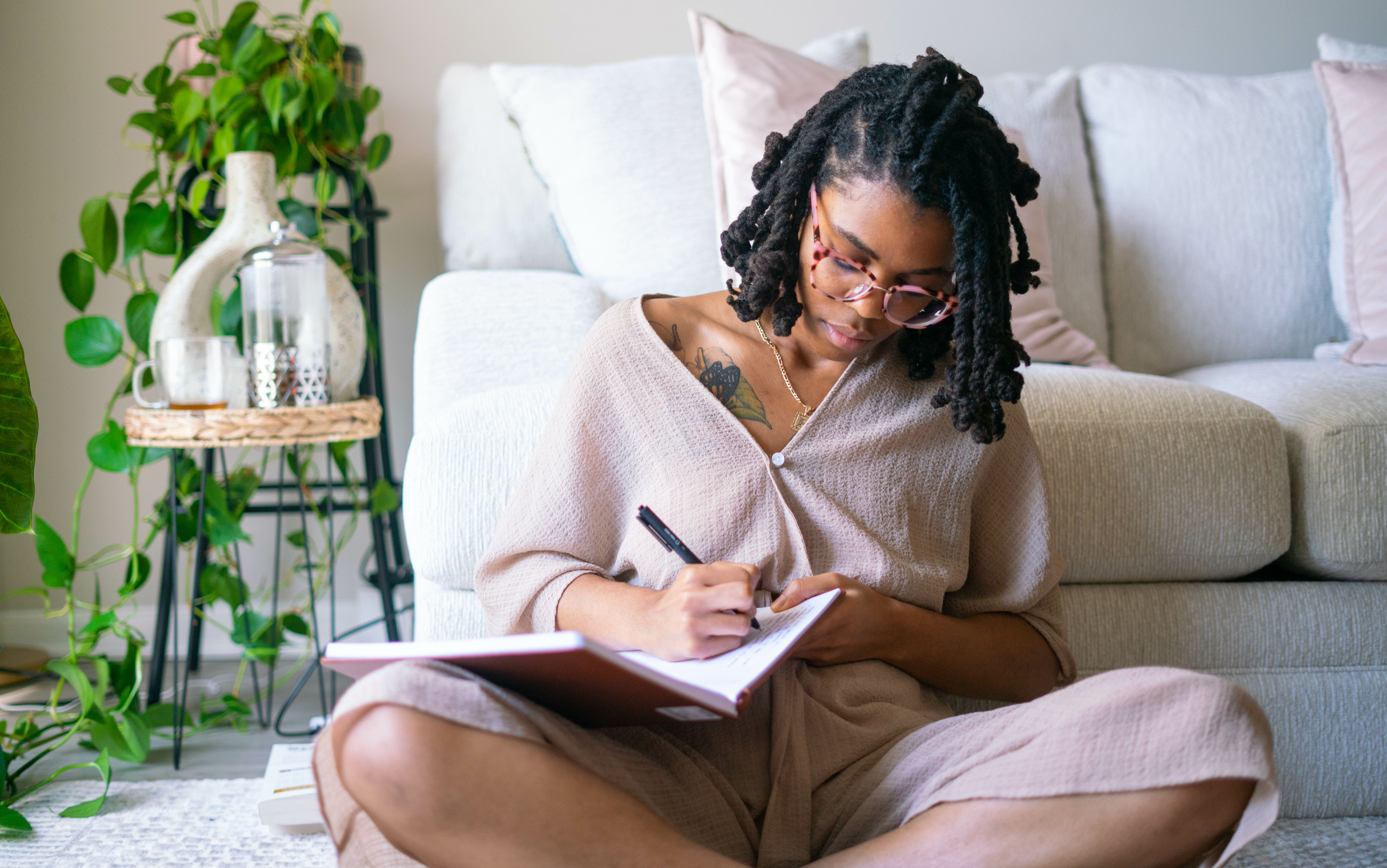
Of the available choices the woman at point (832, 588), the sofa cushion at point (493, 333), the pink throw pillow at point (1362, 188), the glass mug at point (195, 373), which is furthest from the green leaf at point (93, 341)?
the pink throw pillow at point (1362, 188)

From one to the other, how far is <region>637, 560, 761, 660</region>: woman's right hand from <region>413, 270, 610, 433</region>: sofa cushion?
1.71ft

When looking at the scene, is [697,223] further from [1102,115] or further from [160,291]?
[160,291]

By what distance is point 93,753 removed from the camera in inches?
53.8

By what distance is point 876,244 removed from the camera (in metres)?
0.79

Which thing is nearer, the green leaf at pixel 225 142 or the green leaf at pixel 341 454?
the green leaf at pixel 225 142

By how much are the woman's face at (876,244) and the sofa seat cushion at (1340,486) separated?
0.63m

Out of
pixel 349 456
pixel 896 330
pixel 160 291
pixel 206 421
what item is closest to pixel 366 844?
pixel 896 330

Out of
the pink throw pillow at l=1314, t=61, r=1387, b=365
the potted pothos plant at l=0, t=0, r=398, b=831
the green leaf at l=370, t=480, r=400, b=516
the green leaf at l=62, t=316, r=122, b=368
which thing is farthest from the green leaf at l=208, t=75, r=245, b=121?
the pink throw pillow at l=1314, t=61, r=1387, b=365

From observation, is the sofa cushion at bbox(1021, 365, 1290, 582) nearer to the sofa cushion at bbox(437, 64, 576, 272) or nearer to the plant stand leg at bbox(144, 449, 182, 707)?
the sofa cushion at bbox(437, 64, 576, 272)

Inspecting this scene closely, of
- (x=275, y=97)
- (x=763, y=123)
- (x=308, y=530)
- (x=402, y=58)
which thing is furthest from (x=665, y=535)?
(x=402, y=58)

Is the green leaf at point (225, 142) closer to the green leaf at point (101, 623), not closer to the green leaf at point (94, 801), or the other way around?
the green leaf at point (101, 623)

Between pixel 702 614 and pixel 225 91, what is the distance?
1.17 meters

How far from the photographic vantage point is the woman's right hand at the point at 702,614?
28.0 inches

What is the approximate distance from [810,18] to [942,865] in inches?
68.6
